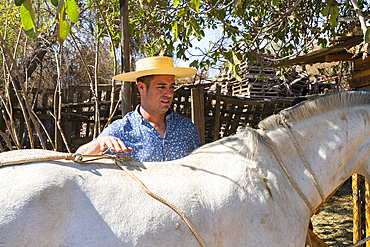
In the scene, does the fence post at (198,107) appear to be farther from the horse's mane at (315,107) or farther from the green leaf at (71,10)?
the green leaf at (71,10)

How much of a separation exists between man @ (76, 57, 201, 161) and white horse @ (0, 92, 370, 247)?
53cm

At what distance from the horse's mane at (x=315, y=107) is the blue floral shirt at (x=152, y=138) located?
0.71 m

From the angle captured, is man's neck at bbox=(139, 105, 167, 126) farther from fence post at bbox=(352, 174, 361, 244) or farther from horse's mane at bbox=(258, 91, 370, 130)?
fence post at bbox=(352, 174, 361, 244)

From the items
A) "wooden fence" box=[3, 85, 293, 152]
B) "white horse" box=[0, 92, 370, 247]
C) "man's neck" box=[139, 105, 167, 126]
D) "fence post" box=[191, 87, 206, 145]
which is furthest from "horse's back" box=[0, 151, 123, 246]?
"wooden fence" box=[3, 85, 293, 152]

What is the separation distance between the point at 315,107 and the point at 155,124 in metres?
1.24

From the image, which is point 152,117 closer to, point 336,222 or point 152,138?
point 152,138

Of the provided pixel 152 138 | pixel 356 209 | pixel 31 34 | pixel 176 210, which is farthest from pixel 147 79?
pixel 356 209

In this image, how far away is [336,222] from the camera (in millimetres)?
5168

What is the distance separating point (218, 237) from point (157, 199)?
0.37 metres

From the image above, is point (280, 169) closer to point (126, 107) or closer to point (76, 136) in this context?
point (126, 107)

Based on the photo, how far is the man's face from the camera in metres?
2.25

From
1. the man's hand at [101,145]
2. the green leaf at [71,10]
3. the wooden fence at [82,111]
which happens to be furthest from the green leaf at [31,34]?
the wooden fence at [82,111]

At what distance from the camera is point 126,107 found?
120 inches

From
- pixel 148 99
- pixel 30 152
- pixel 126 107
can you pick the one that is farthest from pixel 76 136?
pixel 30 152
